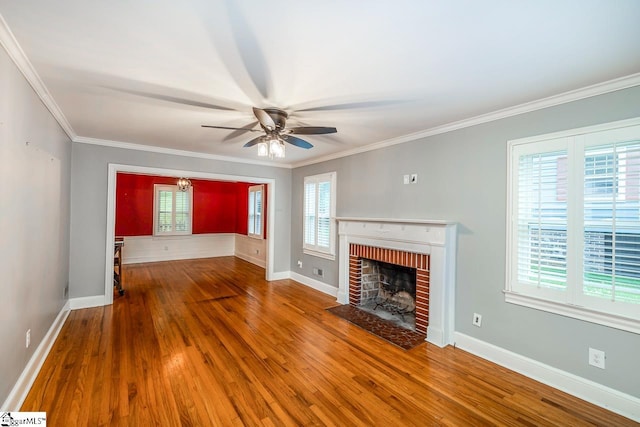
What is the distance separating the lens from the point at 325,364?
8.84 feet

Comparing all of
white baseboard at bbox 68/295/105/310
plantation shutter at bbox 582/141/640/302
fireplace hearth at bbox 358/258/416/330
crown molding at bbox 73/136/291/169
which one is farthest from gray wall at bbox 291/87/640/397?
white baseboard at bbox 68/295/105/310

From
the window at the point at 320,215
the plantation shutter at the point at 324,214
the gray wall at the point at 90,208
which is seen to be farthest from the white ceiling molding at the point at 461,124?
the plantation shutter at the point at 324,214

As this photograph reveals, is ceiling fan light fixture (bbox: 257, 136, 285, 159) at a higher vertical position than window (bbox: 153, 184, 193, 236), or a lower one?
higher

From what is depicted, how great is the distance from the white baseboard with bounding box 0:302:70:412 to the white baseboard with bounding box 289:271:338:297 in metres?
3.65

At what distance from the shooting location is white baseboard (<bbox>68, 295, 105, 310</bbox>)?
4.06m

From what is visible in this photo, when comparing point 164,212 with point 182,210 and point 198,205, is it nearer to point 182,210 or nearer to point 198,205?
point 182,210

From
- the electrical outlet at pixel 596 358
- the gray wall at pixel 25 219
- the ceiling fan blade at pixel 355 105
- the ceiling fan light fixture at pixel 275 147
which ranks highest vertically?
the ceiling fan blade at pixel 355 105

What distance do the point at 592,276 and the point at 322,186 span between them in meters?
3.87

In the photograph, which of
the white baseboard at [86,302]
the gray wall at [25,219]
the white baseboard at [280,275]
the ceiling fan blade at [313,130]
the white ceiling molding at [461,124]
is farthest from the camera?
the white baseboard at [280,275]

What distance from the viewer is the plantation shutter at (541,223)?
2418mm

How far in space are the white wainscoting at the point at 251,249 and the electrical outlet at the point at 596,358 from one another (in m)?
6.02

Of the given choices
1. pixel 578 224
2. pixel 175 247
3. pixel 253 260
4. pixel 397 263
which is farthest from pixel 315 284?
pixel 175 247

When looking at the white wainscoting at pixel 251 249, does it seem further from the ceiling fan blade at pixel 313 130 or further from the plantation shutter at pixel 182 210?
the ceiling fan blade at pixel 313 130

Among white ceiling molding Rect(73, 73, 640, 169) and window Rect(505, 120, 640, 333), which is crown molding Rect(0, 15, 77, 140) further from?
window Rect(505, 120, 640, 333)
